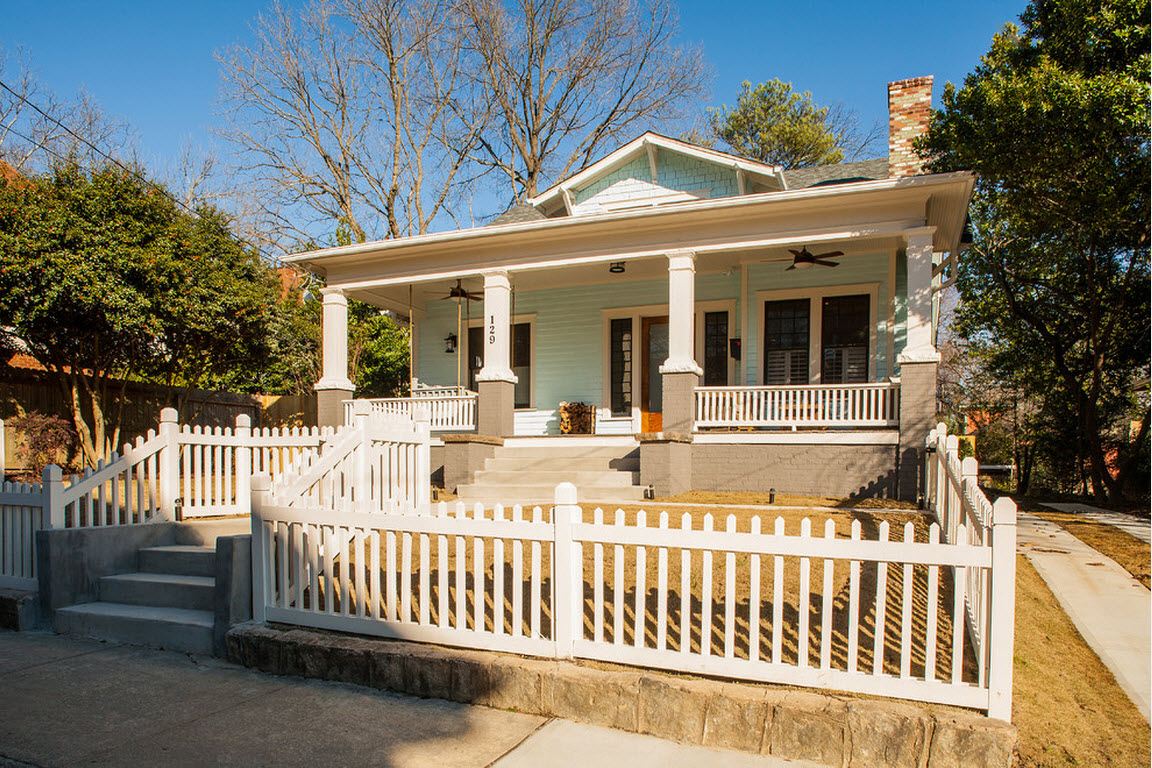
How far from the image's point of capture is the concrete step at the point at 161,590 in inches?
215

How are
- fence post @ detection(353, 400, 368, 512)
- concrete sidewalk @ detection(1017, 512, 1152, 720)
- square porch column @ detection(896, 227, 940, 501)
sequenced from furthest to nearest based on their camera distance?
square porch column @ detection(896, 227, 940, 501)
fence post @ detection(353, 400, 368, 512)
concrete sidewalk @ detection(1017, 512, 1152, 720)

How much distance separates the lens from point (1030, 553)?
709 cm

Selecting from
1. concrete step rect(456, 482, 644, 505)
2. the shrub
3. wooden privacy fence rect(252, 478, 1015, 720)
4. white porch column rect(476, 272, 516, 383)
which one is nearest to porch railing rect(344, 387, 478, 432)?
white porch column rect(476, 272, 516, 383)

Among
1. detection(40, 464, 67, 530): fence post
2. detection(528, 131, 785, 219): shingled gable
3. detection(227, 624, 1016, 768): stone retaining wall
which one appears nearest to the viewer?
detection(227, 624, 1016, 768): stone retaining wall

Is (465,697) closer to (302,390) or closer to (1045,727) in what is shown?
(1045,727)

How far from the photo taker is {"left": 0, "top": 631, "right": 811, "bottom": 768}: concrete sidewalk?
335 cm

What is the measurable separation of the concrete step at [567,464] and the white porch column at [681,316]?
1.51 meters

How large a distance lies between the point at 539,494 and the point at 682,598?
6.75 m

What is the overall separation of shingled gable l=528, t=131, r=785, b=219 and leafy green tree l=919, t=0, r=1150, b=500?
10.8 ft

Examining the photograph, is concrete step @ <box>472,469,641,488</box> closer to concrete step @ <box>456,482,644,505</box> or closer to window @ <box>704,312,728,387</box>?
concrete step @ <box>456,482,644,505</box>

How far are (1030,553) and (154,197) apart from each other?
14.4m

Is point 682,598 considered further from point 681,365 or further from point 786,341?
point 786,341

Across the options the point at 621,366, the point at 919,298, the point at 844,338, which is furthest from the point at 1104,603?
the point at 621,366

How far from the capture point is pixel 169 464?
23.2 feet
